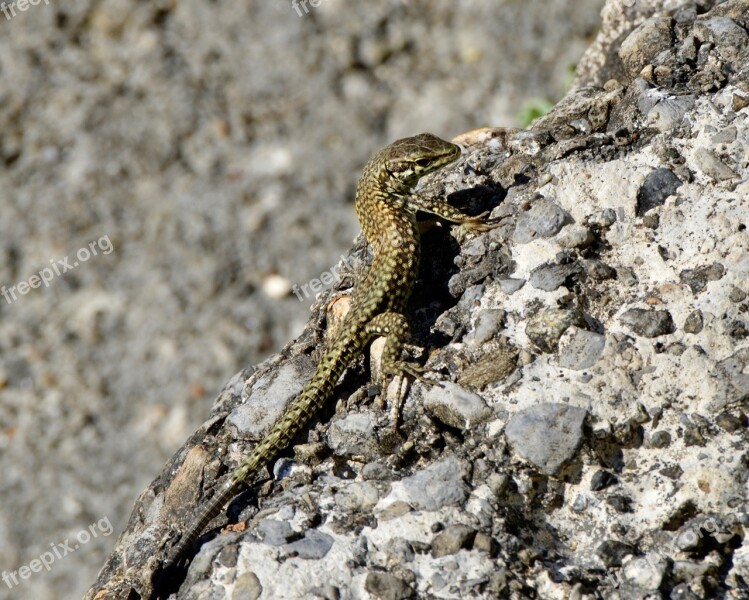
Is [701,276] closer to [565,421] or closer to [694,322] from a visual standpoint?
[694,322]

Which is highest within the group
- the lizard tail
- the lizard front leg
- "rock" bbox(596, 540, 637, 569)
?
the lizard front leg

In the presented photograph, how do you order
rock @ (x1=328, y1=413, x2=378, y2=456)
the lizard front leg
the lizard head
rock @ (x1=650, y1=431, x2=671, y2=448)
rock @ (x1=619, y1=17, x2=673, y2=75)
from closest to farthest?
rock @ (x1=650, y1=431, x2=671, y2=448) < rock @ (x1=328, y1=413, x2=378, y2=456) < the lizard front leg < rock @ (x1=619, y1=17, x2=673, y2=75) < the lizard head

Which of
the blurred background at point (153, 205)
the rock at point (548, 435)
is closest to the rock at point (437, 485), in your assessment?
the rock at point (548, 435)

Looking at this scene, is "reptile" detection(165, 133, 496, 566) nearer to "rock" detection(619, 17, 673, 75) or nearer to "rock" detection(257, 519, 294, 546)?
"rock" detection(257, 519, 294, 546)

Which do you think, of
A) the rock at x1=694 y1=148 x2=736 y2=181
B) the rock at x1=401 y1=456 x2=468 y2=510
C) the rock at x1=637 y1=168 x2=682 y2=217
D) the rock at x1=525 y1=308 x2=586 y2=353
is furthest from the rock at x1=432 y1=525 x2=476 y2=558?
the rock at x1=694 y1=148 x2=736 y2=181

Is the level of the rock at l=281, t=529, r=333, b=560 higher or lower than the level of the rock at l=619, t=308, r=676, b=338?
lower

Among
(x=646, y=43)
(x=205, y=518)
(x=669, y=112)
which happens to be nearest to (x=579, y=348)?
(x=669, y=112)

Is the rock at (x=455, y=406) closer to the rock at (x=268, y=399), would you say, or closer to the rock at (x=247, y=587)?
the rock at (x=268, y=399)
